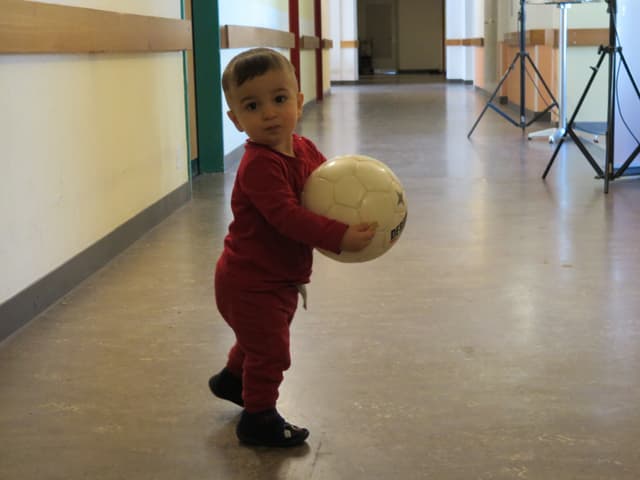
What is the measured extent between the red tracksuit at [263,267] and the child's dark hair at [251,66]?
14 cm

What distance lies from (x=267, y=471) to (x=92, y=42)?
2041mm

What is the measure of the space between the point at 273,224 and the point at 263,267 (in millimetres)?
121

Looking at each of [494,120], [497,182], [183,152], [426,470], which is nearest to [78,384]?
[426,470]

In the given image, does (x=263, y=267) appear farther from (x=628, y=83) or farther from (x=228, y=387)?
(x=628, y=83)

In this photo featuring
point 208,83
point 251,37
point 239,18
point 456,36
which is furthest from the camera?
point 456,36

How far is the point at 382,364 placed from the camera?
7.67ft

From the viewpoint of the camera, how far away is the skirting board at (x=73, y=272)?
2.65 m

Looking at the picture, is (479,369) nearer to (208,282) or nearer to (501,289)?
(501,289)

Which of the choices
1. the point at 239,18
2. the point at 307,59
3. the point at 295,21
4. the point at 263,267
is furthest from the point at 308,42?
the point at 263,267

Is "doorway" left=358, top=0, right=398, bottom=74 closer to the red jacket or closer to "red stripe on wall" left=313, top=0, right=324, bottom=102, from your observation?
"red stripe on wall" left=313, top=0, right=324, bottom=102

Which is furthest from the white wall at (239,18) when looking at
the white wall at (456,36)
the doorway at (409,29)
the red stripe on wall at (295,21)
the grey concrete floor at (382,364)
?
the doorway at (409,29)

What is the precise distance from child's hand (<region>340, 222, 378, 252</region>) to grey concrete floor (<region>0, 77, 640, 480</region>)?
1.41 ft

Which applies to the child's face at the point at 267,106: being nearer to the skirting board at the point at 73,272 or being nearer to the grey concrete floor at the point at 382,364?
the grey concrete floor at the point at 382,364

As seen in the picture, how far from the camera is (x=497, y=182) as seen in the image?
17.4 ft
